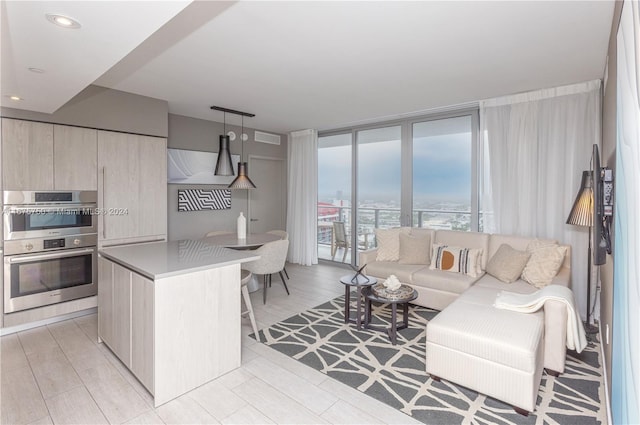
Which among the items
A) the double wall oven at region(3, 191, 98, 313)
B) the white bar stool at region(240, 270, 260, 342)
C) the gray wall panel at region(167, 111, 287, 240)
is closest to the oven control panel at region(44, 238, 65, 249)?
the double wall oven at region(3, 191, 98, 313)

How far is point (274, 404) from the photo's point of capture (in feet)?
7.13

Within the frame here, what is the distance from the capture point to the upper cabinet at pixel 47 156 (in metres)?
3.15

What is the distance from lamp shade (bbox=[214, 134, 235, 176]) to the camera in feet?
17.9

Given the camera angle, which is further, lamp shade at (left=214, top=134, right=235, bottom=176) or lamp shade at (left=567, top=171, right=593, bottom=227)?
lamp shade at (left=214, top=134, right=235, bottom=176)

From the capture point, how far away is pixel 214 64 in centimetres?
304

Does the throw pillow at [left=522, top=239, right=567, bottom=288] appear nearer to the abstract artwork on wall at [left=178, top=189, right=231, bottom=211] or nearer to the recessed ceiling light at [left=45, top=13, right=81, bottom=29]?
the recessed ceiling light at [left=45, top=13, right=81, bottom=29]

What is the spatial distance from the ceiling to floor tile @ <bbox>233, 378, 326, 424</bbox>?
238cm

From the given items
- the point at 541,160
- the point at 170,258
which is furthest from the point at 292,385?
the point at 541,160

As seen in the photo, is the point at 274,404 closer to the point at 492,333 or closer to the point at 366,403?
the point at 366,403

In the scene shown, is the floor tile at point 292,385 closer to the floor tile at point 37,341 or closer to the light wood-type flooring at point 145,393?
the light wood-type flooring at point 145,393

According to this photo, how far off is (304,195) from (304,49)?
Answer: 150 inches

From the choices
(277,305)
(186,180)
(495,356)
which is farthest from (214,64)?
(495,356)

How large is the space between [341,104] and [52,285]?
4.06 m

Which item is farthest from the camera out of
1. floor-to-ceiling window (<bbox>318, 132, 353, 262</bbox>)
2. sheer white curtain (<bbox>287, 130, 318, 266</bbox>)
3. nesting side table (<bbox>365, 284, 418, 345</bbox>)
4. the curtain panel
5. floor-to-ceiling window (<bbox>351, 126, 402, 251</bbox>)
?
sheer white curtain (<bbox>287, 130, 318, 266</bbox>)
